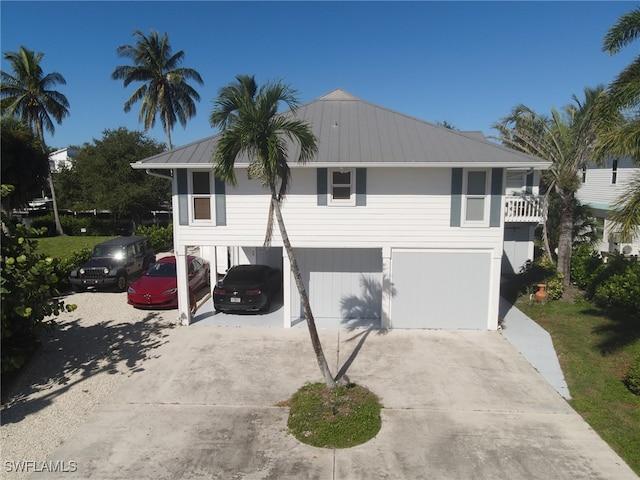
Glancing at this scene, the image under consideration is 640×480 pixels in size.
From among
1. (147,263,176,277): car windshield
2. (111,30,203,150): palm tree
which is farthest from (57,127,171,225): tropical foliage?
(147,263,176,277): car windshield

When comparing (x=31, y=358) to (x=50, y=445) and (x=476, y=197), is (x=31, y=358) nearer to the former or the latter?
(x=50, y=445)

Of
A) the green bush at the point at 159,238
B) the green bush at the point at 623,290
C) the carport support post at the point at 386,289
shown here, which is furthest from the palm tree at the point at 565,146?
the green bush at the point at 159,238

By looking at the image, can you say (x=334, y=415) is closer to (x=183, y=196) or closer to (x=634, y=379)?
(x=634, y=379)

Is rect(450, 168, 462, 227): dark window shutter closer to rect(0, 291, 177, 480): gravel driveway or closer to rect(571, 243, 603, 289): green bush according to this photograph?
rect(571, 243, 603, 289): green bush

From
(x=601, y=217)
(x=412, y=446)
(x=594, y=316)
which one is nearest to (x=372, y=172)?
(x=412, y=446)

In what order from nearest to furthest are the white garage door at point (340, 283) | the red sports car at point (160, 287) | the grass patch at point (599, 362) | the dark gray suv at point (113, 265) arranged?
the grass patch at point (599, 362) < the white garage door at point (340, 283) < the red sports car at point (160, 287) < the dark gray suv at point (113, 265)

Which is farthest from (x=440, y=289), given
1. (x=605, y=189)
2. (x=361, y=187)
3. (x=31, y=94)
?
(x=31, y=94)

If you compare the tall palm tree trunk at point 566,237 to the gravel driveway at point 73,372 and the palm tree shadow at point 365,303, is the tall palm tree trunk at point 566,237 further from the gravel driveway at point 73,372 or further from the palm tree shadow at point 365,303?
the gravel driveway at point 73,372
